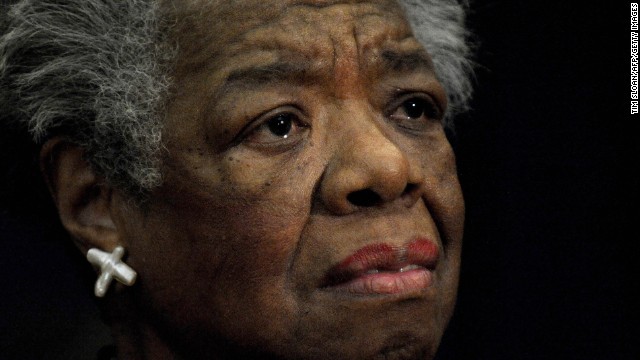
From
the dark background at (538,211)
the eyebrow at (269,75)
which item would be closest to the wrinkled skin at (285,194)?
the eyebrow at (269,75)

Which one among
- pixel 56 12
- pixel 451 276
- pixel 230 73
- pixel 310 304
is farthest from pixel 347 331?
pixel 56 12

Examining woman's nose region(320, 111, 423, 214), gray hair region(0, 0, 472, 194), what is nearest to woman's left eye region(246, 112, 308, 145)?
woman's nose region(320, 111, 423, 214)

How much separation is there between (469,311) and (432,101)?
41.4 inches

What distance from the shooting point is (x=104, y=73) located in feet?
7.48

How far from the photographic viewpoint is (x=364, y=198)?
6.85ft

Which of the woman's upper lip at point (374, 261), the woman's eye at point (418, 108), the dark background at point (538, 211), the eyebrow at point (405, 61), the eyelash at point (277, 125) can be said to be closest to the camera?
the woman's upper lip at point (374, 261)

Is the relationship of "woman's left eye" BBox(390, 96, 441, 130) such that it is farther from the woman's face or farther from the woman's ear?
the woman's ear

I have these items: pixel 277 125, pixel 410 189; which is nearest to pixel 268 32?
pixel 277 125

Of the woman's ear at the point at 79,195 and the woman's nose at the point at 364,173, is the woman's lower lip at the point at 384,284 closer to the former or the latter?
the woman's nose at the point at 364,173

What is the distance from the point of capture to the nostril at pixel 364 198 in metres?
2.08

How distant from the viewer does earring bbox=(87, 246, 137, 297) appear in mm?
2242

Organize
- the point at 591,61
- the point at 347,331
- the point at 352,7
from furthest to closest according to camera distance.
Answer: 1. the point at 591,61
2. the point at 352,7
3. the point at 347,331

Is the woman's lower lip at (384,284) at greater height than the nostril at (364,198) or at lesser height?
lesser

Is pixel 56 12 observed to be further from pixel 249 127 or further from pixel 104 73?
pixel 249 127
